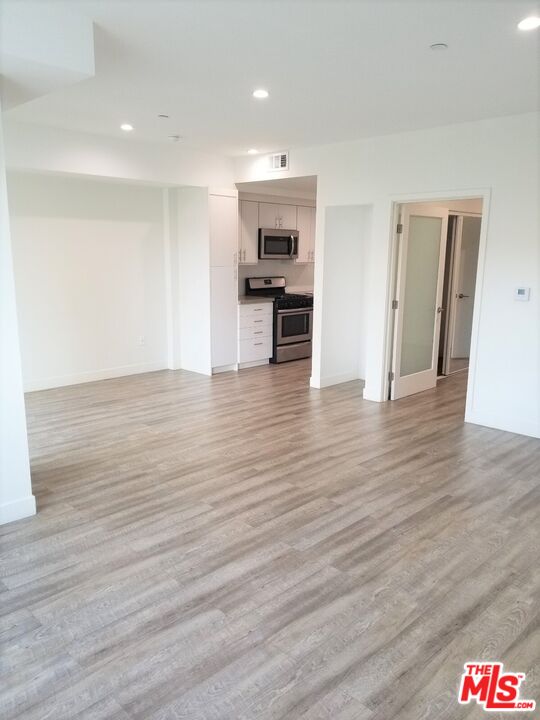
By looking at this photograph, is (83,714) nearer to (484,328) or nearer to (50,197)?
(484,328)

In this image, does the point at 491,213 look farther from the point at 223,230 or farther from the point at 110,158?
the point at 110,158

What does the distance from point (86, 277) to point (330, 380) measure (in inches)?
125

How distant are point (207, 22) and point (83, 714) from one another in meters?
3.10

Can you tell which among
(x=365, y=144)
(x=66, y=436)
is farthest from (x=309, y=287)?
(x=66, y=436)

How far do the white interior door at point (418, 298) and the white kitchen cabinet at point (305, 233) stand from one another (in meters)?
2.77

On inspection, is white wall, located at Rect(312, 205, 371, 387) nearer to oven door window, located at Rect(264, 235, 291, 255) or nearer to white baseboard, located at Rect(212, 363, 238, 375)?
white baseboard, located at Rect(212, 363, 238, 375)

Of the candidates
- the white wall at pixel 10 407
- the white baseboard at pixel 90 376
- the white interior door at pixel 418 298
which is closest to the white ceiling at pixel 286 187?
the white interior door at pixel 418 298

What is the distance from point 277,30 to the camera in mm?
2820

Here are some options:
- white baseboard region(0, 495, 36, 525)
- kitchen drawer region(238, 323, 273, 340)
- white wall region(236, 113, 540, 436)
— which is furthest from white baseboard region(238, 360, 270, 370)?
white baseboard region(0, 495, 36, 525)

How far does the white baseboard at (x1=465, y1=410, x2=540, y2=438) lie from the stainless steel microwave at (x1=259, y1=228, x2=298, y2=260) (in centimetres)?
395

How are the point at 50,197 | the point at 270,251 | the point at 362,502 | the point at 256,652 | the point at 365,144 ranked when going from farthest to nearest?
the point at 270,251 < the point at 50,197 < the point at 365,144 < the point at 362,502 < the point at 256,652

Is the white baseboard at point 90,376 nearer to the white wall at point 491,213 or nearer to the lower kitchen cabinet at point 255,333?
the lower kitchen cabinet at point 255,333

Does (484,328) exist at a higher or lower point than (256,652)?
higher

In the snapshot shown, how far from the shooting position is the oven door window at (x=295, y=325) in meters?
7.90
